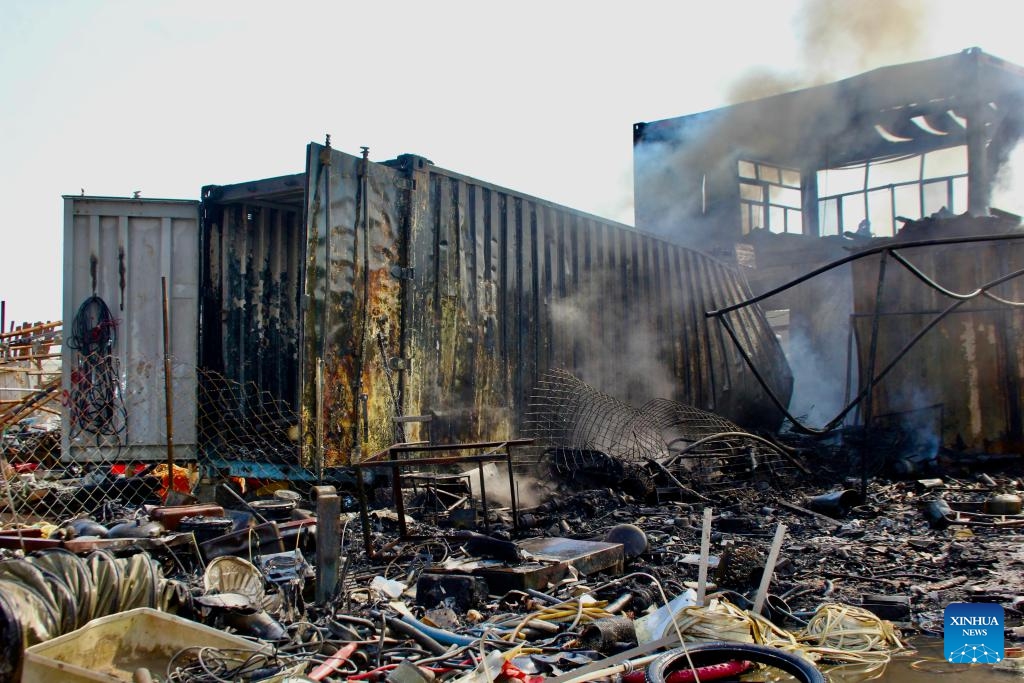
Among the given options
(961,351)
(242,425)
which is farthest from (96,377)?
(961,351)

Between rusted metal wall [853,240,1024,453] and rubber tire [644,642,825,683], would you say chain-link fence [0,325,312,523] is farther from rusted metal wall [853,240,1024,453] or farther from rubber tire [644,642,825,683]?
rusted metal wall [853,240,1024,453]

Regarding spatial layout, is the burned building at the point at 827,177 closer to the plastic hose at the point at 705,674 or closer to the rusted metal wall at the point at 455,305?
the rusted metal wall at the point at 455,305

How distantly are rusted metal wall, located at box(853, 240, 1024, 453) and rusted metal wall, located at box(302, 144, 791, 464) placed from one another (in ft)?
9.83

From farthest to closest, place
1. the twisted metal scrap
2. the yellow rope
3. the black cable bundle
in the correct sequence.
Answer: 1. the twisted metal scrap
2. the black cable bundle
3. the yellow rope

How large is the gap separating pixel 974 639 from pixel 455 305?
5311mm

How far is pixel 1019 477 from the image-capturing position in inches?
353

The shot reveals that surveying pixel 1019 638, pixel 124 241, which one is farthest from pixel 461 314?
pixel 1019 638

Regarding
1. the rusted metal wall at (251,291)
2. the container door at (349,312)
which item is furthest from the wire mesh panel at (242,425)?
the container door at (349,312)

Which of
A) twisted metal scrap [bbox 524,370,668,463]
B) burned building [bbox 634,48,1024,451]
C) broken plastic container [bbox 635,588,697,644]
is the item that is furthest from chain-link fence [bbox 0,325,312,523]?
burned building [bbox 634,48,1024,451]

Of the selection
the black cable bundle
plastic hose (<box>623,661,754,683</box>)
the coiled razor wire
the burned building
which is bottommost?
plastic hose (<box>623,661,754,683</box>)

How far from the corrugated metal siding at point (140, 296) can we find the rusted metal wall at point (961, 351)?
25.5ft

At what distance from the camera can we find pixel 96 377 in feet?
24.9

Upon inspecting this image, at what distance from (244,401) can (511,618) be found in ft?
16.0

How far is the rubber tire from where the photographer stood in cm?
307
